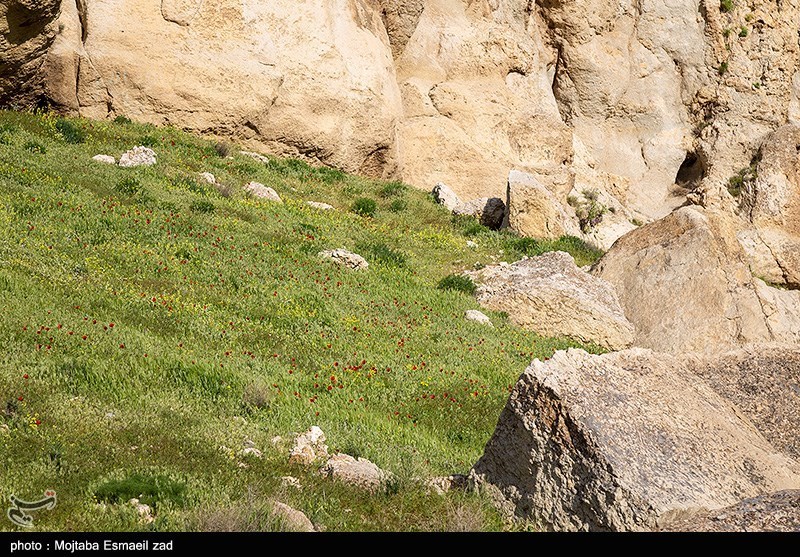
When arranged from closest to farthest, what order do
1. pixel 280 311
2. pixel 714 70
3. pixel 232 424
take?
1. pixel 232 424
2. pixel 280 311
3. pixel 714 70

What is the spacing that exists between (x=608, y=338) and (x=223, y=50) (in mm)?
19658

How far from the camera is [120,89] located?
3234cm

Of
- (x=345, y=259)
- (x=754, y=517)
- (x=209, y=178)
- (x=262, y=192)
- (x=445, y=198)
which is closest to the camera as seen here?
(x=754, y=517)

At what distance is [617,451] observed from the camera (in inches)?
373

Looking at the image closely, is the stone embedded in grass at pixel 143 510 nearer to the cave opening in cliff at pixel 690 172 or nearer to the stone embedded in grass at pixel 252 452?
the stone embedded in grass at pixel 252 452

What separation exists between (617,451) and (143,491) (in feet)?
17.1

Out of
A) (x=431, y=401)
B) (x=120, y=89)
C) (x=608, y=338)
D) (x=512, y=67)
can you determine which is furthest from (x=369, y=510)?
(x=512, y=67)

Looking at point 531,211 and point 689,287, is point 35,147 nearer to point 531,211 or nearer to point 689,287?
point 531,211

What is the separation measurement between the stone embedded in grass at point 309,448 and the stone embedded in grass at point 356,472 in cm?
25

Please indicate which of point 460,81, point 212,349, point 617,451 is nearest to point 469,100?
point 460,81

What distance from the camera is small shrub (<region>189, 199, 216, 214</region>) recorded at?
77.5ft

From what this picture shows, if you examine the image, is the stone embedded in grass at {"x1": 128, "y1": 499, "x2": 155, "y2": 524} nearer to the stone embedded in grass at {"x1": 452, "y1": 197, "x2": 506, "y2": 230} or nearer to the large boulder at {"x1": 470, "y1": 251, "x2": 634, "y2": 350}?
the large boulder at {"x1": 470, "y1": 251, "x2": 634, "y2": 350}

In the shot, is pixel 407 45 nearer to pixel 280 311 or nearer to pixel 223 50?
pixel 223 50

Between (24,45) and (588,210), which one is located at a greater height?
(24,45)
